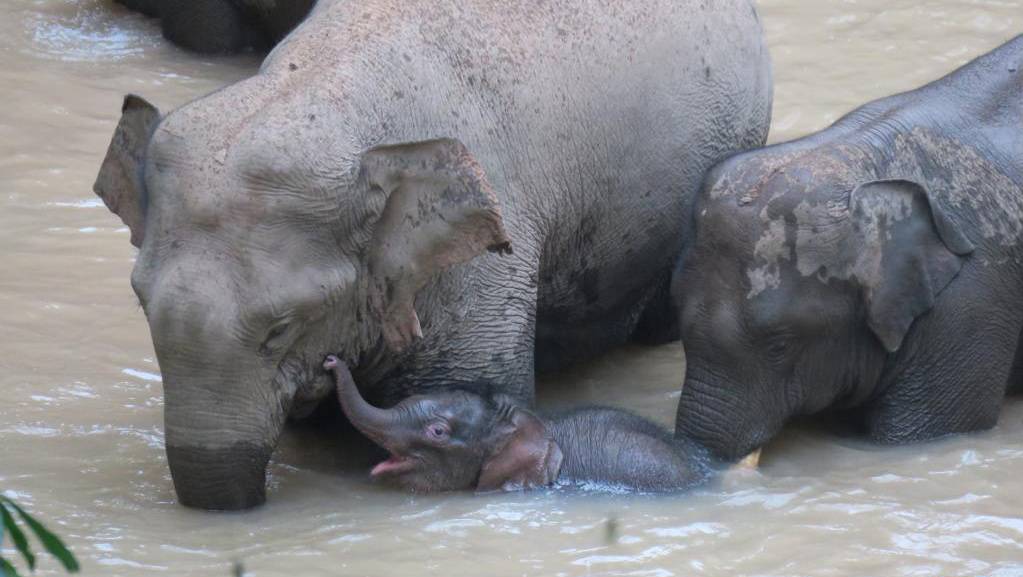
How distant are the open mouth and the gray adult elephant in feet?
0.76

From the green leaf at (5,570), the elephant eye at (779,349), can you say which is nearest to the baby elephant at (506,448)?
the elephant eye at (779,349)

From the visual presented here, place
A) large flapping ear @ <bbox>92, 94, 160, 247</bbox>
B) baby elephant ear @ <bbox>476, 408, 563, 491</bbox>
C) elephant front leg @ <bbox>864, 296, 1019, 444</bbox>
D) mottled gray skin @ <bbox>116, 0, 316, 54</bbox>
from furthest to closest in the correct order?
mottled gray skin @ <bbox>116, 0, 316, 54</bbox> < elephant front leg @ <bbox>864, 296, 1019, 444</bbox> < baby elephant ear @ <bbox>476, 408, 563, 491</bbox> < large flapping ear @ <bbox>92, 94, 160, 247</bbox>

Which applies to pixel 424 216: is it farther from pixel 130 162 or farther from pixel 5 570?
pixel 5 570

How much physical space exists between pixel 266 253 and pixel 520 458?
987mm

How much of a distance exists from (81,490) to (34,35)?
4.96 m

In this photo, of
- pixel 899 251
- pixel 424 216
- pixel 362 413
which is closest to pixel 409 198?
pixel 424 216

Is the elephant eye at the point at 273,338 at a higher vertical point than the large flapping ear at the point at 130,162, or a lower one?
lower

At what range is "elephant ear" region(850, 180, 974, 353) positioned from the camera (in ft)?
17.6

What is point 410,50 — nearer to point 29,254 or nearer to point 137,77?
point 29,254

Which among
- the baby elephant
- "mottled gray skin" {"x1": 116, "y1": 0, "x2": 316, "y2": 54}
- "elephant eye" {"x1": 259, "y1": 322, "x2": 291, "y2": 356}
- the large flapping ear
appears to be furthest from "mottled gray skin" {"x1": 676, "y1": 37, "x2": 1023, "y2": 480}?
"mottled gray skin" {"x1": 116, "y1": 0, "x2": 316, "y2": 54}

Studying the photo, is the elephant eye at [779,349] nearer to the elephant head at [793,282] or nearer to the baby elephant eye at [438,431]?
the elephant head at [793,282]

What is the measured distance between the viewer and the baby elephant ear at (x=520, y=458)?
5.25m

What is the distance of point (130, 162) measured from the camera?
514 centimetres

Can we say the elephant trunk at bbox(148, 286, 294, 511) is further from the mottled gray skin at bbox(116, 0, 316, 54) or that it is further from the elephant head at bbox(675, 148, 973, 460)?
the mottled gray skin at bbox(116, 0, 316, 54)
